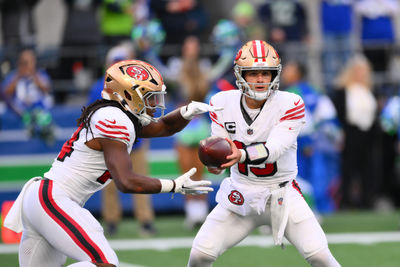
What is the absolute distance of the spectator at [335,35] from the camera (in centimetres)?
1166

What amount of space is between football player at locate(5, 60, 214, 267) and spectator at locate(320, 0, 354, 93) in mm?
6881

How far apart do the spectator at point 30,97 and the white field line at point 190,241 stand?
5.97 feet

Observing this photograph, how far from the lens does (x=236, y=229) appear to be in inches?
205

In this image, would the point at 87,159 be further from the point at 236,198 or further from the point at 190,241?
the point at 190,241

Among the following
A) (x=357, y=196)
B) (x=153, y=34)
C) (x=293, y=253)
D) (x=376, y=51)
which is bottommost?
(x=357, y=196)

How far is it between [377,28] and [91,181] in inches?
309

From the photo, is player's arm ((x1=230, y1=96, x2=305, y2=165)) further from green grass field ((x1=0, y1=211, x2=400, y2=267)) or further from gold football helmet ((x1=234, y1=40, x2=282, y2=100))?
green grass field ((x1=0, y1=211, x2=400, y2=267))

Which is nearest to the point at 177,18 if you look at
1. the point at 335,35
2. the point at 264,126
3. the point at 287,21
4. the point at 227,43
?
the point at 227,43

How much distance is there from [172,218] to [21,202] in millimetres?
6055

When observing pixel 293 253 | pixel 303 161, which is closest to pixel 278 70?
pixel 293 253

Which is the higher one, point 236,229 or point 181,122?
point 181,122

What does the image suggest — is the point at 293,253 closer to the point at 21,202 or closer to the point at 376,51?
the point at 21,202

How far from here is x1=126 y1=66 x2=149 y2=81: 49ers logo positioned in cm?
498

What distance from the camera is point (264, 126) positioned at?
17.1 ft
